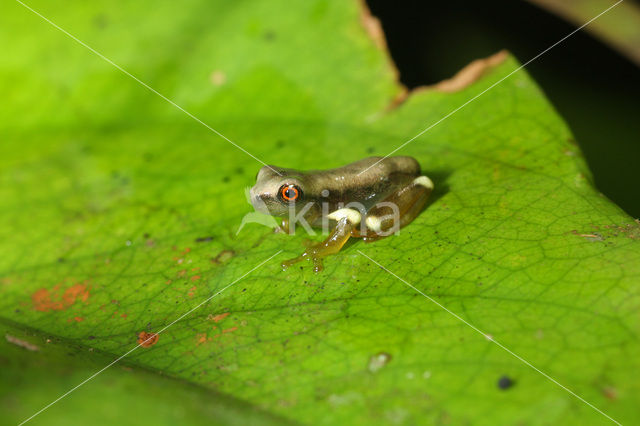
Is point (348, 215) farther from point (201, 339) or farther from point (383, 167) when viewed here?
point (201, 339)

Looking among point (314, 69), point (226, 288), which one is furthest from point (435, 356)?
point (314, 69)

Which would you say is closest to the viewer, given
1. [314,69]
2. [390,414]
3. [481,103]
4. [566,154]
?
[390,414]

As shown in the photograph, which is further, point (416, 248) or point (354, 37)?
point (354, 37)

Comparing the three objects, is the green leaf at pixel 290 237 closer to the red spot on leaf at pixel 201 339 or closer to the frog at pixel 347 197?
the red spot on leaf at pixel 201 339

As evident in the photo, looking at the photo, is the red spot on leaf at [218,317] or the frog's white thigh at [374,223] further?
the frog's white thigh at [374,223]

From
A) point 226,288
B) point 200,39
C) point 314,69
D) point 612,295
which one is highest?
point 200,39

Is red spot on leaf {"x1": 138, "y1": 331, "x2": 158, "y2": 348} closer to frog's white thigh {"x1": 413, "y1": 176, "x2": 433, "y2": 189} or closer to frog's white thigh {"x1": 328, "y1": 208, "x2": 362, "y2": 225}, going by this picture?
frog's white thigh {"x1": 328, "y1": 208, "x2": 362, "y2": 225}

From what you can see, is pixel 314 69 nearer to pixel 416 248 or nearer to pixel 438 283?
pixel 416 248

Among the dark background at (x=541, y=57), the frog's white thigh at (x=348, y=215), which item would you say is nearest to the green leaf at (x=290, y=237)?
the frog's white thigh at (x=348, y=215)
